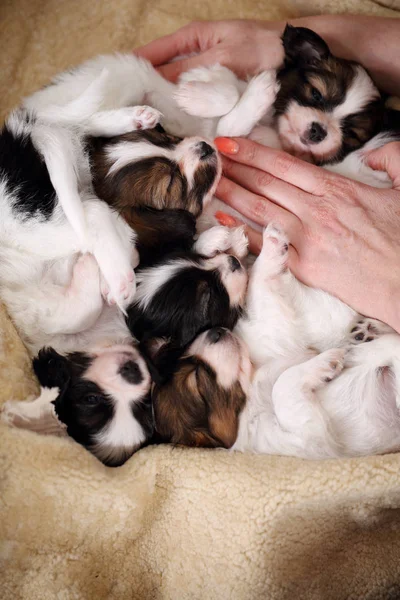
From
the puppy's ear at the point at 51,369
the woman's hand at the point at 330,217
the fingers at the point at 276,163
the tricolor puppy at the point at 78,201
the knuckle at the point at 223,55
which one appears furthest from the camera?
the knuckle at the point at 223,55

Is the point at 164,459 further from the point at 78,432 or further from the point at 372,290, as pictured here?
the point at 372,290

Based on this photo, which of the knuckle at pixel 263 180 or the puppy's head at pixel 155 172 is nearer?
the puppy's head at pixel 155 172

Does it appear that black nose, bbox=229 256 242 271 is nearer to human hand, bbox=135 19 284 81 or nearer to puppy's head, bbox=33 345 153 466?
puppy's head, bbox=33 345 153 466

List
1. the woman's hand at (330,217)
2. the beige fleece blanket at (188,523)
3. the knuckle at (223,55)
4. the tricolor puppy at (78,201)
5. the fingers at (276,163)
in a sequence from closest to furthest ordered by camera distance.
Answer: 1. the beige fleece blanket at (188,523)
2. the tricolor puppy at (78,201)
3. the woman's hand at (330,217)
4. the fingers at (276,163)
5. the knuckle at (223,55)

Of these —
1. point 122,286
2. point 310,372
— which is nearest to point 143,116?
point 122,286

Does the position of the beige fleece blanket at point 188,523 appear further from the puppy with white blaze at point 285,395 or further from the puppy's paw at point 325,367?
the puppy's paw at point 325,367

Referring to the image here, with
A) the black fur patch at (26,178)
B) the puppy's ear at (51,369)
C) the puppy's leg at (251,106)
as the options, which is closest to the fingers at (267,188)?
the puppy's leg at (251,106)

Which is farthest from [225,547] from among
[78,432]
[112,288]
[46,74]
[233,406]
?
[46,74]

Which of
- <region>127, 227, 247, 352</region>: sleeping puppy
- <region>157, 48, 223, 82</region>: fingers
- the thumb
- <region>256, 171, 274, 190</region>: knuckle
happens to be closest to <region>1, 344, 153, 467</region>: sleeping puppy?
<region>127, 227, 247, 352</region>: sleeping puppy
